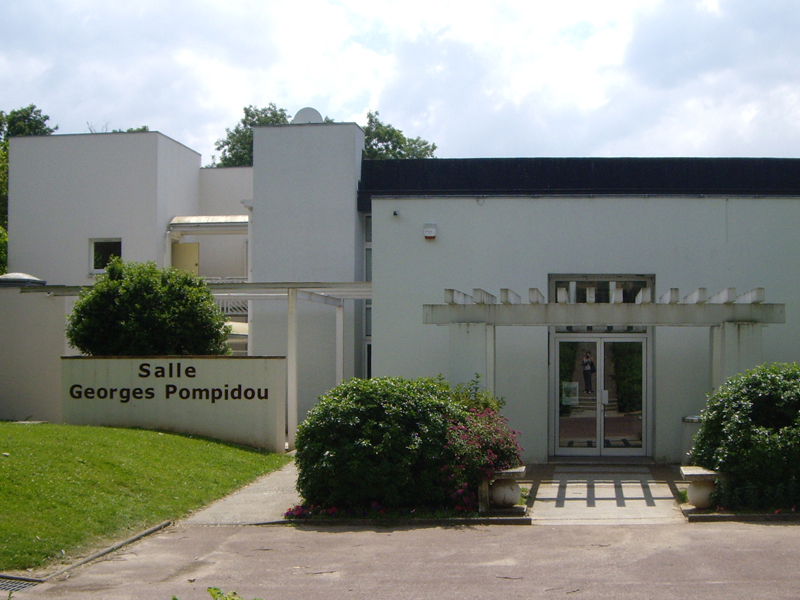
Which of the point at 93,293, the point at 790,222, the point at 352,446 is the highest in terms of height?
the point at 790,222

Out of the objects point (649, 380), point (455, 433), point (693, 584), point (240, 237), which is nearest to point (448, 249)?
point (649, 380)

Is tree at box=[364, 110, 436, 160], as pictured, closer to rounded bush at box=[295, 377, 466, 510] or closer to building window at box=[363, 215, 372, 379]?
building window at box=[363, 215, 372, 379]

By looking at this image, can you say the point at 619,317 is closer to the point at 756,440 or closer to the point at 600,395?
the point at 600,395

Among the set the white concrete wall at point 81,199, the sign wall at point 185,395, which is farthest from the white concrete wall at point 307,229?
the sign wall at point 185,395

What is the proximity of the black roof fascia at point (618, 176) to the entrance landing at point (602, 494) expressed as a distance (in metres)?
7.55

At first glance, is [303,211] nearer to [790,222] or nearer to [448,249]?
[448,249]

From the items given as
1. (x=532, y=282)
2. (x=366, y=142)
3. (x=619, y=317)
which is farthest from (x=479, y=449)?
(x=366, y=142)

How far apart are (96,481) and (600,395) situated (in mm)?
8620

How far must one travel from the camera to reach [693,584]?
7207 mm

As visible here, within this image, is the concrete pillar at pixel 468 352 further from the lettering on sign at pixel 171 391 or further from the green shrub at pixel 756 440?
the lettering on sign at pixel 171 391

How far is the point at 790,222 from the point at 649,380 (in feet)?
12.4

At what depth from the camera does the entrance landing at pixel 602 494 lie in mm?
10500

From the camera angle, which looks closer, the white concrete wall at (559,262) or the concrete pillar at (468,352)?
the concrete pillar at (468,352)

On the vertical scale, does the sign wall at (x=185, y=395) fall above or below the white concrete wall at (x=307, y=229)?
below
